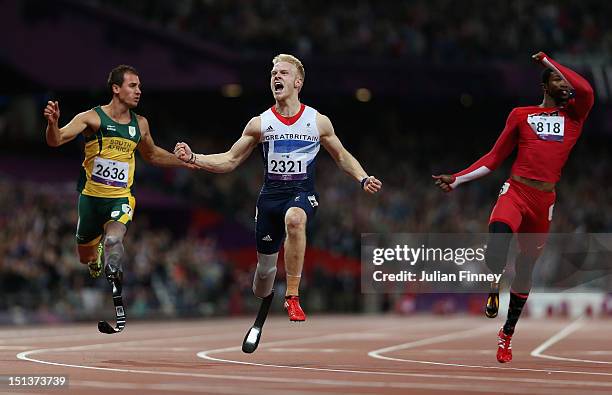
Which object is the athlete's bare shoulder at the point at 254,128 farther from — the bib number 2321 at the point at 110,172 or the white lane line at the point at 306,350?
the white lane line at the point at 306,350

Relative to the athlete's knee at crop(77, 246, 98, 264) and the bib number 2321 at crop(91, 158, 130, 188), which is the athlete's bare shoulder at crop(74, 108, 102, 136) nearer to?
the bib number 2321 at crop(91, 158, 130, 188)

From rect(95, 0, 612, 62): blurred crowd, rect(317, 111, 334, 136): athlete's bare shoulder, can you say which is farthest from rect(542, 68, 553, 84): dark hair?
rect(95, 0, 612, 62): blurred crowd

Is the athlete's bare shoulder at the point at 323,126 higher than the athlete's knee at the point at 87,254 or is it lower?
higher

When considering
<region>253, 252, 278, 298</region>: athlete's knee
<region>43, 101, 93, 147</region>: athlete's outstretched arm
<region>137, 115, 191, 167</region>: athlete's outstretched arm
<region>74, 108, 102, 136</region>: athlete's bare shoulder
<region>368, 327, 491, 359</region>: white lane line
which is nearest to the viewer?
<region>43, 101, 93, 147</region>: athlete's outstretched arm

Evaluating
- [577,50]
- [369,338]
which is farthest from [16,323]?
[577,50]

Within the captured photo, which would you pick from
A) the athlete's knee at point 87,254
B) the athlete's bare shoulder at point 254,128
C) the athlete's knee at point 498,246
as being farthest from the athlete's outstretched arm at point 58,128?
the athlete's knee at point 498,246

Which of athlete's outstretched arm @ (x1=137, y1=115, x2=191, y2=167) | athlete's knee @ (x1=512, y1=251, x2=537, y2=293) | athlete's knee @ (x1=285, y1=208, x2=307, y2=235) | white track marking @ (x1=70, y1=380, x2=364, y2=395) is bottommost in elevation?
white track marking @ (x1=70, y1=380, x2=364, y2=395)

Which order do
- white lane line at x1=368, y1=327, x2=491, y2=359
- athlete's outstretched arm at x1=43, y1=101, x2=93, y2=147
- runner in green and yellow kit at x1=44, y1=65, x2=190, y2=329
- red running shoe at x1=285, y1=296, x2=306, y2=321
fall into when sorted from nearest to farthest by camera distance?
red running shoe at x1=285, y1=296, x2=306, y2=321
athlete's outstretched arm at x1=43, y1=101, x2=93, y2=147
runner in green and yellow kit at x1=44, y1=65, x2=190, y2=329
white lane line at x1=368, y1=327, x2=491, y2=359

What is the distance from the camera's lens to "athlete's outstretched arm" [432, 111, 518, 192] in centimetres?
1294

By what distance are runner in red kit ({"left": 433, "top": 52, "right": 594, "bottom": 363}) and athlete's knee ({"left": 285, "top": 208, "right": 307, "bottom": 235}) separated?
1.61 m

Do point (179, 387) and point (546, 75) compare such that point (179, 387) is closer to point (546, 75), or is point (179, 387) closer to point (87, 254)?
point (87, 254)

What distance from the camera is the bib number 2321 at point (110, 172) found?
44.4 feet

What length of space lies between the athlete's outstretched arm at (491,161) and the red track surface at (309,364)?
6.39 ft

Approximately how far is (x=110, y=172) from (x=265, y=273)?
215 centimetres
